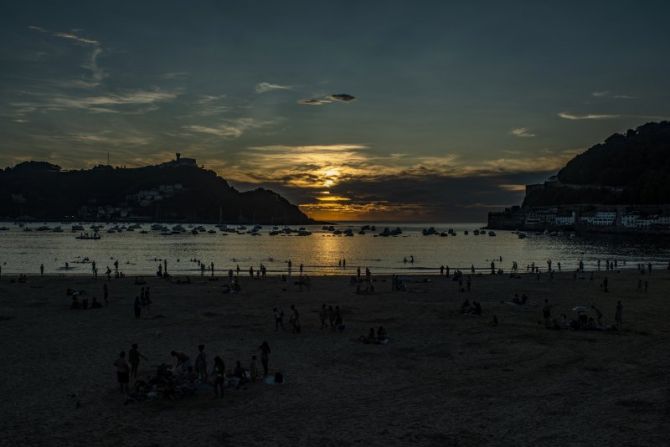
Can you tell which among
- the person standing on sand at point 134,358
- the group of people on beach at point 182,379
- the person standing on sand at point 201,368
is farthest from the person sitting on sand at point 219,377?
the person standing on sand at point 134,358

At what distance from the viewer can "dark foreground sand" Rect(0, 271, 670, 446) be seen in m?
14.8

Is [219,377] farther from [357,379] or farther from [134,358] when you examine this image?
[357,379]

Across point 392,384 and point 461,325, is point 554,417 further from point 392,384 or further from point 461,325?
point 461,325

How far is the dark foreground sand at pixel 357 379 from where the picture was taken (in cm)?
1476

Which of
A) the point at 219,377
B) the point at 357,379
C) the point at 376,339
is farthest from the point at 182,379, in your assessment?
the point at 376,339

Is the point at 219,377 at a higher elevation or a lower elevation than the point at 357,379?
higher

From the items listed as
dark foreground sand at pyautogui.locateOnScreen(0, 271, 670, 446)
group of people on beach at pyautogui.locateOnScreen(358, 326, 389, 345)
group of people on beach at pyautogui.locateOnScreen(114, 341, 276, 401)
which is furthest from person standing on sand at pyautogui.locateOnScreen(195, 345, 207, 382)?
group of people on beach at pyautogui.locateOnScreen(358, 326, 389, 345)

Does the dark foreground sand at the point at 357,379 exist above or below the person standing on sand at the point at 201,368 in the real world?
below

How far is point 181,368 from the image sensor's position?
18859 millimetres

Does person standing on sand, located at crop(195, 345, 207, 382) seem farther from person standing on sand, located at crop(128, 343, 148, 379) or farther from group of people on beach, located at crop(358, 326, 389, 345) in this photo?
group of people on beach, located at crop(358, 326, 389, 345)

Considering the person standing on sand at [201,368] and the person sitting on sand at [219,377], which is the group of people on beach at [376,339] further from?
the person sitting on sand at [219,377]

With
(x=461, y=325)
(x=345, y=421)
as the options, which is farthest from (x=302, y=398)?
(x=461, y=325)

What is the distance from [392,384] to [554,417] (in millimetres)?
5487

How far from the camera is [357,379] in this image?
19.9 m
